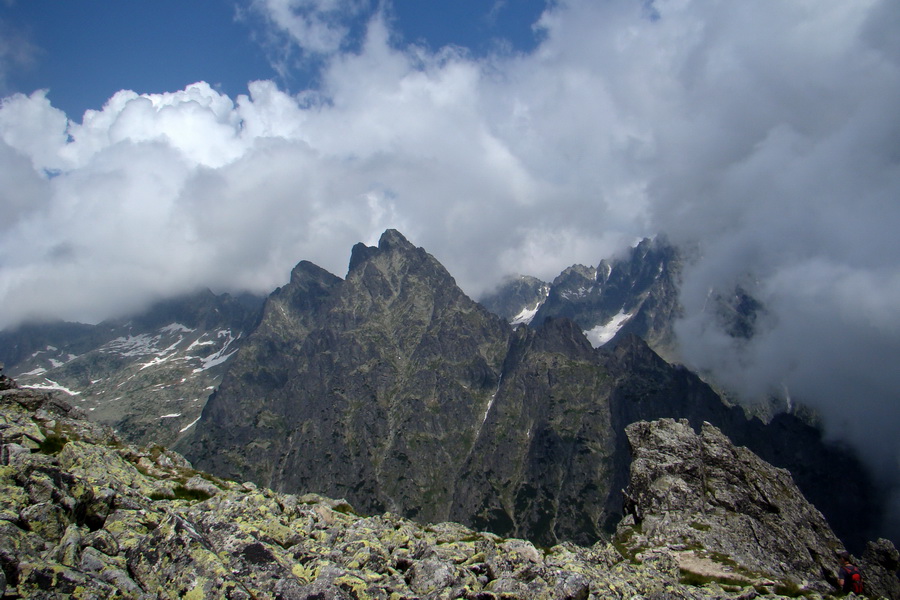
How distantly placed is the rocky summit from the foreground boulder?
18.0 inches

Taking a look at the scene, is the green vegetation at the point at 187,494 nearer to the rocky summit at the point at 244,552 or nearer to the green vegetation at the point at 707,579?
the rocky summit at the point at 244,552

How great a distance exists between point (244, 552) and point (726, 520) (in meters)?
77.6

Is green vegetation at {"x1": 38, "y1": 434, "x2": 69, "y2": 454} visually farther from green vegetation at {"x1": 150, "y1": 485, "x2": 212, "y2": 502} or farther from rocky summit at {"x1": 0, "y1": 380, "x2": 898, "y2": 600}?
green vegetation at {"x1": 150, "y1": 485, "x2": 212, "y2": 502}

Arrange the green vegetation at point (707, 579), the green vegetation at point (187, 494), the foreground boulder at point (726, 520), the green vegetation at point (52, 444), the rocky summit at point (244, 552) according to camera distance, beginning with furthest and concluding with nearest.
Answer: the foreground boulder at point (726, 520) → the green vegetation at point (707, 579) → the green vegetation at point (187, 494) → the green vegetation at point (52, 444) → the rocky summit at point (244, 552)

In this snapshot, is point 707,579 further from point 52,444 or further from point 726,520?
point 52,444

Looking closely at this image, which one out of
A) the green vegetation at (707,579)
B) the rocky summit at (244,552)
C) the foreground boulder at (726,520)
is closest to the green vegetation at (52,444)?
the rocky summit at (244,552)

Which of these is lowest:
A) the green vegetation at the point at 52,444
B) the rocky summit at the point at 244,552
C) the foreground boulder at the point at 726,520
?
the rocky summit at the point at 244,552

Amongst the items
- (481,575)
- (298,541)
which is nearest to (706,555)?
(481,575)

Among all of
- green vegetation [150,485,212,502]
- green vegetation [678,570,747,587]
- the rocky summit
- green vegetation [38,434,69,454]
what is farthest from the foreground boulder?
green vegetation [38,434,69,454]

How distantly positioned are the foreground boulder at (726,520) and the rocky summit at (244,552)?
46 centimetres

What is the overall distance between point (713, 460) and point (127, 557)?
94908 millimetres

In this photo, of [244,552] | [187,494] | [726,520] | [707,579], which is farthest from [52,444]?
[726,520]

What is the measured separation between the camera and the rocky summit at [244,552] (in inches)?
729

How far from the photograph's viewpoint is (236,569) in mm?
21938
